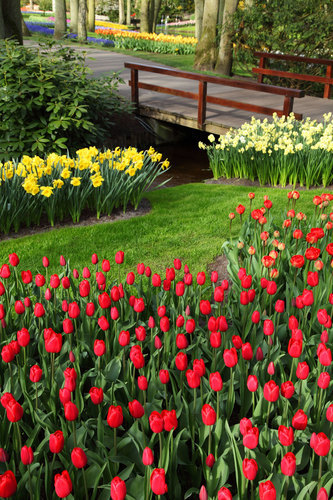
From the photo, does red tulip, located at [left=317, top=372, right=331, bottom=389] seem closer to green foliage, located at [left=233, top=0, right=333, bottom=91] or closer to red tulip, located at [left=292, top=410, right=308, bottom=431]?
red tulip, located at [left=292, top=410, right=308, bottom=431]

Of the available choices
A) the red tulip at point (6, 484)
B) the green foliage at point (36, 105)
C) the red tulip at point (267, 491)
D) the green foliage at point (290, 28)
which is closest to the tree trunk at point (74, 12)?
the green foliage at point (290, 28)

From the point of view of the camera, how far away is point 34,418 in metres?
2.28

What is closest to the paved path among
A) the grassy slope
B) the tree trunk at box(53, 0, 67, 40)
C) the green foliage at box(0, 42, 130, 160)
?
the green foliage at box(0, 42, 130, 160)

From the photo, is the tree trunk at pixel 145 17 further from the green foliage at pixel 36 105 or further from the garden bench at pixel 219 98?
the green foliage at pixel 36 105

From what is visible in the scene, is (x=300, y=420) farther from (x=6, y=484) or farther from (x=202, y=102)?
(x=202, y=102)

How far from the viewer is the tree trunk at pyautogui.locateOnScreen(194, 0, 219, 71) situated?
15906mm

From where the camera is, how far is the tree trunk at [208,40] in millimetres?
15906

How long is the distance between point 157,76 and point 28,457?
1563cm

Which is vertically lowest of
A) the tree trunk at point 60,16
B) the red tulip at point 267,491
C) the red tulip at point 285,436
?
the red tulip at point 285,436

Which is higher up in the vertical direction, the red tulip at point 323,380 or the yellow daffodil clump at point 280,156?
the red tulip at point 323,380

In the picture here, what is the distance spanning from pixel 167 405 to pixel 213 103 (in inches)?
343

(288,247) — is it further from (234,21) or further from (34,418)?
(234,21)

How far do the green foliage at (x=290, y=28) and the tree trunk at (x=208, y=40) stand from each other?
0.68 metres

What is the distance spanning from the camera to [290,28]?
14.9 m
